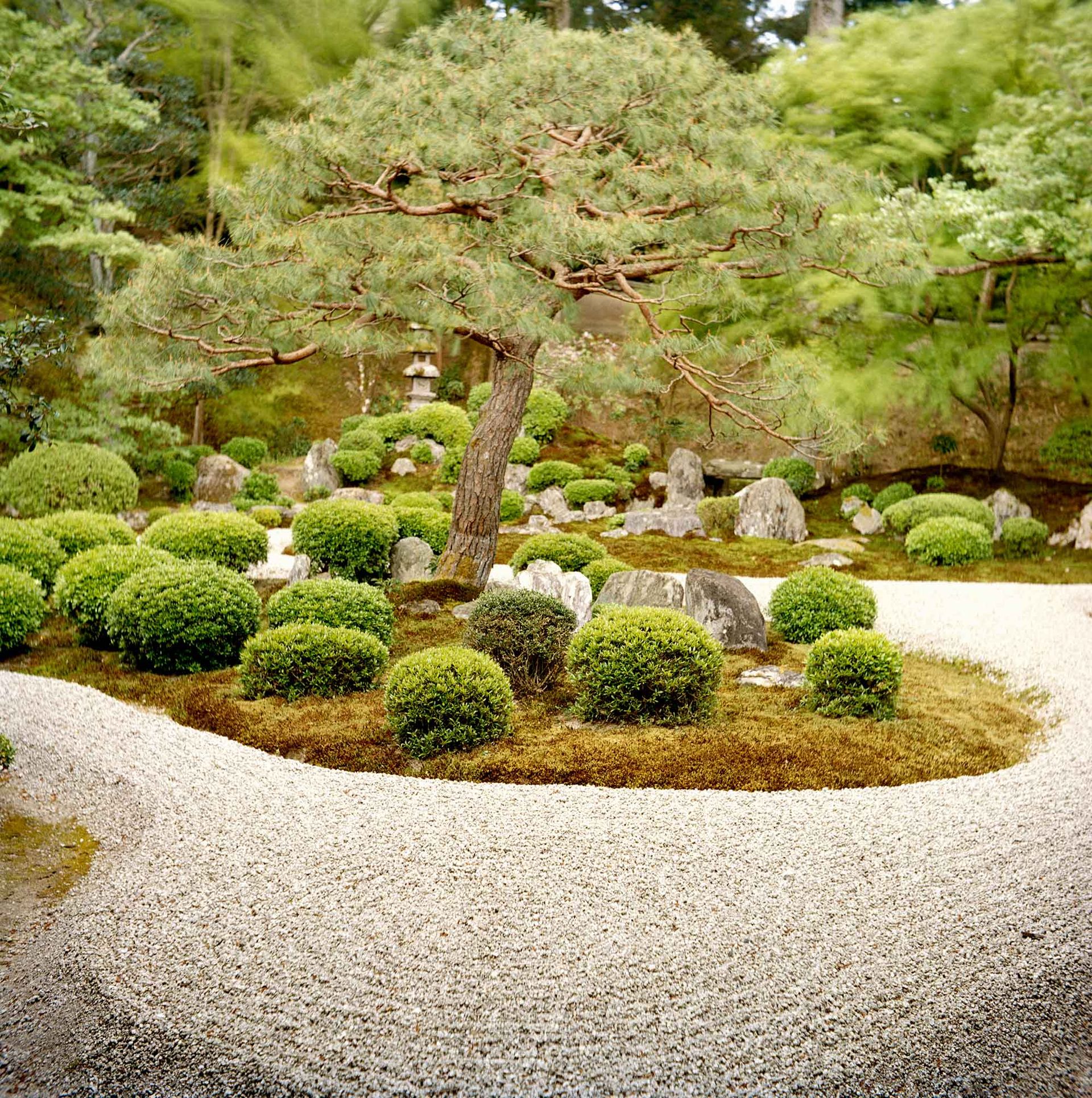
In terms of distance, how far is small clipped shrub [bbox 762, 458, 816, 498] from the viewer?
1678 centimetres

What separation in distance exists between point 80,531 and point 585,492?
8.61m

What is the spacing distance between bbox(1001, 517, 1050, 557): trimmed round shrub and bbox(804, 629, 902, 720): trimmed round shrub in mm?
8048

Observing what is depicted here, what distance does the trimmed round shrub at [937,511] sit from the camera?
13648 millimetres

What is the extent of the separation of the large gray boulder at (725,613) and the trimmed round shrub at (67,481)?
352 inches

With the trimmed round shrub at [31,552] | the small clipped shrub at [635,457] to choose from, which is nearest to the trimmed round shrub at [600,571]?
the trimmed round shrub at [31,552]

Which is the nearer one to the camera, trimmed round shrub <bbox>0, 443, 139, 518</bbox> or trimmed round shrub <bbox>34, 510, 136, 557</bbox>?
trimmed round shrub <bbox>34, 510, 136, 557</bbox>

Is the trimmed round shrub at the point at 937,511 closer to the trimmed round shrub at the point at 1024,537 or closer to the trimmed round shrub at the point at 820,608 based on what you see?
the trimmed round shrub at the point at 1024,537

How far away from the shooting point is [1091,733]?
6203mm

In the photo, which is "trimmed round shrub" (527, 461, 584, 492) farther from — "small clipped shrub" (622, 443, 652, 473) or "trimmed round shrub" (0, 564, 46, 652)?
"trimmed round shrub" (0, 564, 46, 652)

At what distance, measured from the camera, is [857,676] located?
6133 millimetres

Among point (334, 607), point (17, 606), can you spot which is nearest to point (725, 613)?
point (334, 607)

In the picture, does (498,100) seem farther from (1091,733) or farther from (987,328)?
(987,328)

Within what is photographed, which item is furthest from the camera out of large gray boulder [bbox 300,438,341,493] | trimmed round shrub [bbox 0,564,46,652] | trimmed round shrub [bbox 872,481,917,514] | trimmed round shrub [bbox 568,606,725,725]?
large gray boulder [bbox 300,438,341,493]

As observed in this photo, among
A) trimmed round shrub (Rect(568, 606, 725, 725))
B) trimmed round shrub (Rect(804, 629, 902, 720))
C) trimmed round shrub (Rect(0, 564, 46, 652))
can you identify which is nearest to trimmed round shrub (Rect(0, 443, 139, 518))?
trimmed round shrub (Rect(0, 564, 46, 652))
